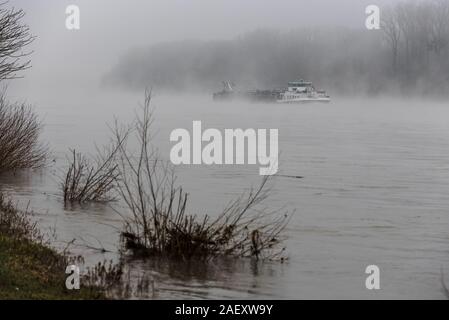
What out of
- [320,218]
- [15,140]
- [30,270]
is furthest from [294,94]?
[30,270]

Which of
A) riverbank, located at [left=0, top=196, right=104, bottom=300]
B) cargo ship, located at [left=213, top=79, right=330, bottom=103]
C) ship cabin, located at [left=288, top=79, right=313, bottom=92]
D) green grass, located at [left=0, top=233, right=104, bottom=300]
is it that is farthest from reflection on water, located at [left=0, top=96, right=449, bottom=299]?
ship cabin, located at [left=288, top=79, right=313, bottom=92]

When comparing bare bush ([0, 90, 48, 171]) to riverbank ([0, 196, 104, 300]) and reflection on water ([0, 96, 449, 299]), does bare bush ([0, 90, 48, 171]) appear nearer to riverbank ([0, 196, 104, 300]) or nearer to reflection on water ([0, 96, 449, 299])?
reflection on water ([0, 96, 449, 299])

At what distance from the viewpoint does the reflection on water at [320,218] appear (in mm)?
12289

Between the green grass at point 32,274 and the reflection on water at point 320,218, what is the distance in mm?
1319

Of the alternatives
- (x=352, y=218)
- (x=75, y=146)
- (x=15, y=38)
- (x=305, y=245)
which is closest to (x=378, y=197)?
(x=352, y=218)

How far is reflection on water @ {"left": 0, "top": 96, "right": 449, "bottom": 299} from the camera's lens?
1229cm

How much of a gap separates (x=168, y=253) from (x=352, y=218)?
26.1ft

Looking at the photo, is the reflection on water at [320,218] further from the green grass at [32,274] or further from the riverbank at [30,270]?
the green grass at [32,274]

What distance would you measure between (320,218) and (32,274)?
1066 centimetres

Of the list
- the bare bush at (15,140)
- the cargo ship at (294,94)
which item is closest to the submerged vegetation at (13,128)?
the bare bush at (15,140)

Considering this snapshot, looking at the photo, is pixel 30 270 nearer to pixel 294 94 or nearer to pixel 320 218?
pixel 320 218

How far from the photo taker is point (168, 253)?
13062 millimetres

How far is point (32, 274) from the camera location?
400 inches
